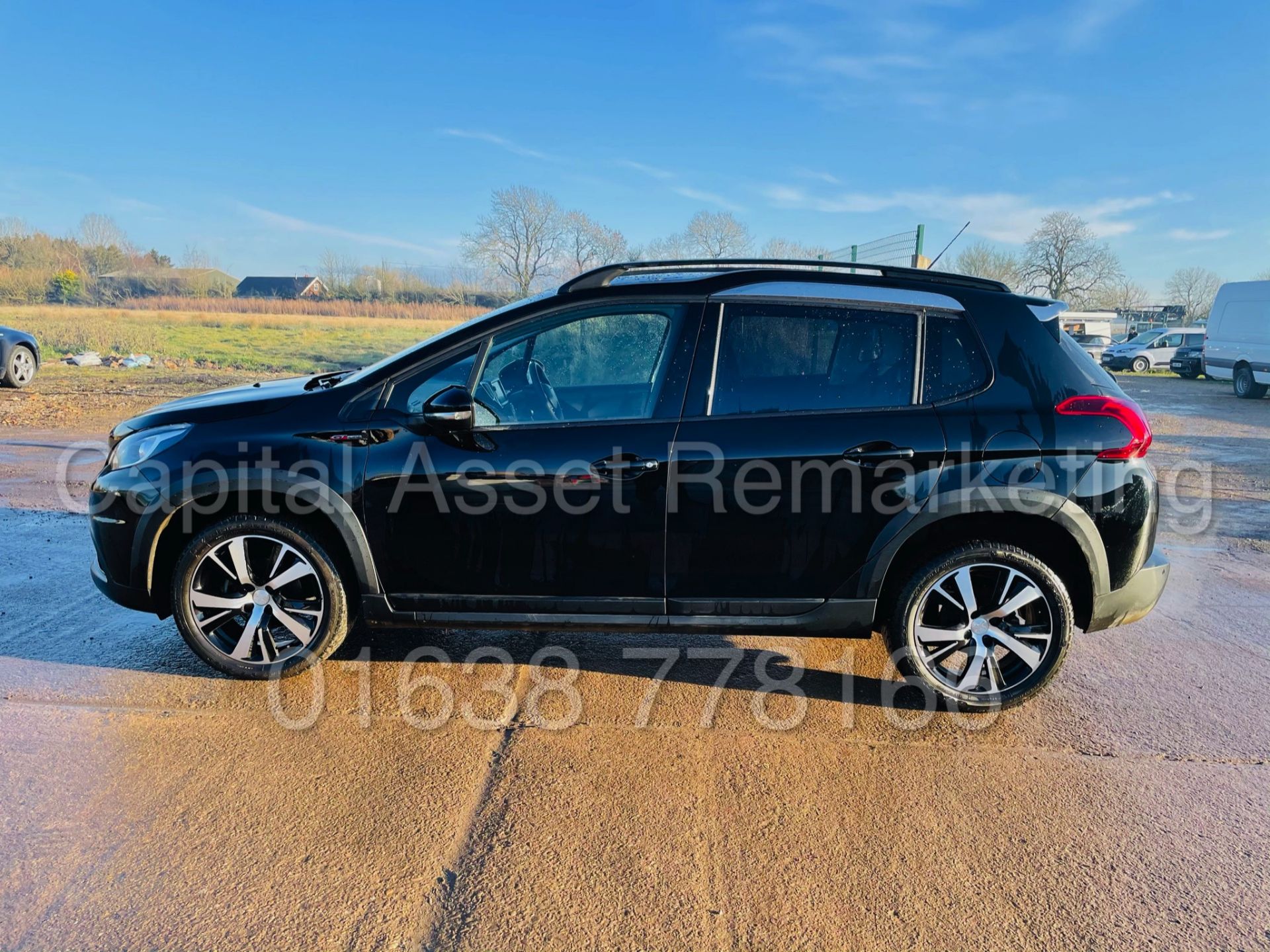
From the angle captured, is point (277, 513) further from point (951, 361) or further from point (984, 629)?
point (984, 629)

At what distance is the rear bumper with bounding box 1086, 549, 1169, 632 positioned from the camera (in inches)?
133

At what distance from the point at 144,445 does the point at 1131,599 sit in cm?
433

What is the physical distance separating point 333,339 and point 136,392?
16.9m

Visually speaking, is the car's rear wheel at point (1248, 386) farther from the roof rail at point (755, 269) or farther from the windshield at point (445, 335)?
the windshield at point (445, 335)

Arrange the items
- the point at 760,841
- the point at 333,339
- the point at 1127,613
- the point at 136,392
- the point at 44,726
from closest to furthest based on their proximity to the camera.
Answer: the point at 760,841 → the point at 44,726 → the point at 1127,613 → the point at 136,392 → the point at 333,339

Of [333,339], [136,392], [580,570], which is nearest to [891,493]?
[580,570]

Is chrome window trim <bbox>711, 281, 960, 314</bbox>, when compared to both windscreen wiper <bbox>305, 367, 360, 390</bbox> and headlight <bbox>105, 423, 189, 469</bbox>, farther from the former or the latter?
headlight <bbox>105, 423, 189, 469</bbox>

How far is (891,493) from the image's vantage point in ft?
10.7

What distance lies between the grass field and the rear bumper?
1864cm

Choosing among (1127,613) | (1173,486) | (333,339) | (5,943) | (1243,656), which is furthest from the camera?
(333,339)

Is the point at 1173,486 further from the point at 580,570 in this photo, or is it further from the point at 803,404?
the point at 580,570

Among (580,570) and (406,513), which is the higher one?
(406,513)

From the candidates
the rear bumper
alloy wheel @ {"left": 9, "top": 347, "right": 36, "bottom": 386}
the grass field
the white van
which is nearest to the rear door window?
the rear bumper

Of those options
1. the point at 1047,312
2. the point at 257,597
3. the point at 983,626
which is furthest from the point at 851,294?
the point at 257,597
